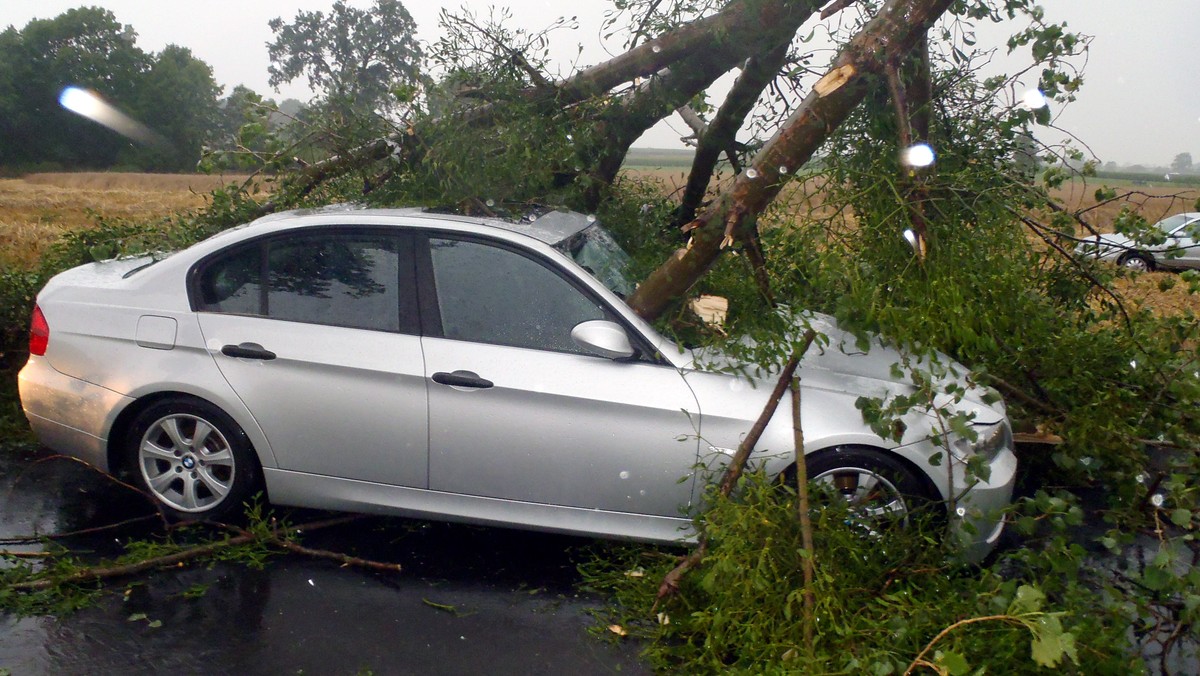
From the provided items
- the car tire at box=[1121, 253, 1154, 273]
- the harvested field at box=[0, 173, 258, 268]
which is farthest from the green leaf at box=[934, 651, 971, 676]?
the harvested field at box=[0, 173, 258, 268]

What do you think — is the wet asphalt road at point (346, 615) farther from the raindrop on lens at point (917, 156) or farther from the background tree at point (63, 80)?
the background tree at point (63, 80)

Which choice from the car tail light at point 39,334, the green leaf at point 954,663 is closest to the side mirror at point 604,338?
the green leaf at point 954,663

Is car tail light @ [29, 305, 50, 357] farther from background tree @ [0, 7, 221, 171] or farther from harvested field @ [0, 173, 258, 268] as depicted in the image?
background tree @ [0, 7, 221, 171]

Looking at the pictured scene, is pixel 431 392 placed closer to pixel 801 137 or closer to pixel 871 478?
pixel 871 478

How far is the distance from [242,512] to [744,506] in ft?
8.17

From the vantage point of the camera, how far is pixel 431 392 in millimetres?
4059

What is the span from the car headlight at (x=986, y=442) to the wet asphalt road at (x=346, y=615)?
1700 millimetres

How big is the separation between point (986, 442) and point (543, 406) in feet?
6.55

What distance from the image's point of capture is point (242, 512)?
4.47 m

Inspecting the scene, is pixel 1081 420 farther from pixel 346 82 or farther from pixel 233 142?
pixel 233 142

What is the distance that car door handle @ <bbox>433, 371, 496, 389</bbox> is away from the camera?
13.1 ft

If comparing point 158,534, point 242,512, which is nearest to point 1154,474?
point 242,512

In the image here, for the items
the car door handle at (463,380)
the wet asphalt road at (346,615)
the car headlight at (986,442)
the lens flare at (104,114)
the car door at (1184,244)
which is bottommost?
the wet asphalt road at (346,615)

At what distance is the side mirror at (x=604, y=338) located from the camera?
3871 millimetres
